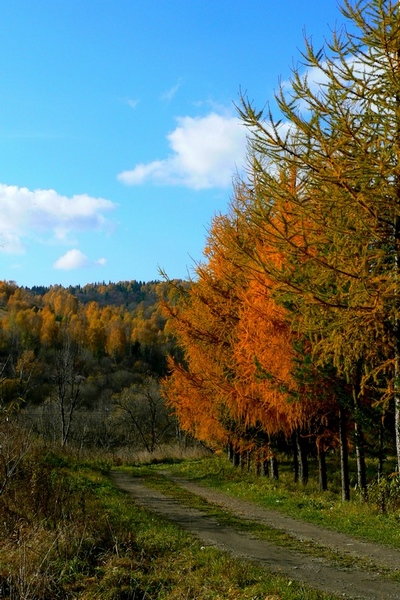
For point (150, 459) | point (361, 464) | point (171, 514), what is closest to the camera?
point (171, 514)

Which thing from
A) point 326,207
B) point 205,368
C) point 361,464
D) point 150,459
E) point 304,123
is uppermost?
point 304,123

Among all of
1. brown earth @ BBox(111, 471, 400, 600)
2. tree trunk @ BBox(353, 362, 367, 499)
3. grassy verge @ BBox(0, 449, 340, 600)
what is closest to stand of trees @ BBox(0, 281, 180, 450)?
brown earth @ BBox(111, 471, 400, 600)

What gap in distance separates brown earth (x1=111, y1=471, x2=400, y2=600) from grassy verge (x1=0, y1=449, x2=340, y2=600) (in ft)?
1.75

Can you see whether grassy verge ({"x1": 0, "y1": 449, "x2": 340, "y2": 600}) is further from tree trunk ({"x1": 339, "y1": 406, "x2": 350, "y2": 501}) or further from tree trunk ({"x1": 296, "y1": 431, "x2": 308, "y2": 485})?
tree trunk ({"x1": 296, "y1": 431, "x2": 308, "y2": 485})

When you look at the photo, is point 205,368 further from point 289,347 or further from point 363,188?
point 363,188

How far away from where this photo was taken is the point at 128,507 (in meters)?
11.7

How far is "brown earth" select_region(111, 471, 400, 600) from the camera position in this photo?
6.48 metres

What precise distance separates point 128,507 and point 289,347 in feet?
15.5

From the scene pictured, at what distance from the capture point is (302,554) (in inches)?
320

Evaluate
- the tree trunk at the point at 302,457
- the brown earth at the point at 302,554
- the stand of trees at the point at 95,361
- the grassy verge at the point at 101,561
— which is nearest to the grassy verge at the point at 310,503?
the tree trunk at the point at 302,457

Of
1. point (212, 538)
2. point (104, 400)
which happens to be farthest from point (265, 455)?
point (104, 400)

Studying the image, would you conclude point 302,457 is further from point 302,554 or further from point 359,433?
point 302,554

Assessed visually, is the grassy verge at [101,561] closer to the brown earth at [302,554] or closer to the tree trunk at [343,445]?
the brown earth at [302,554]

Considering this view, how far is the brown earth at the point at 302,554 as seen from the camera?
6484 millimetres
